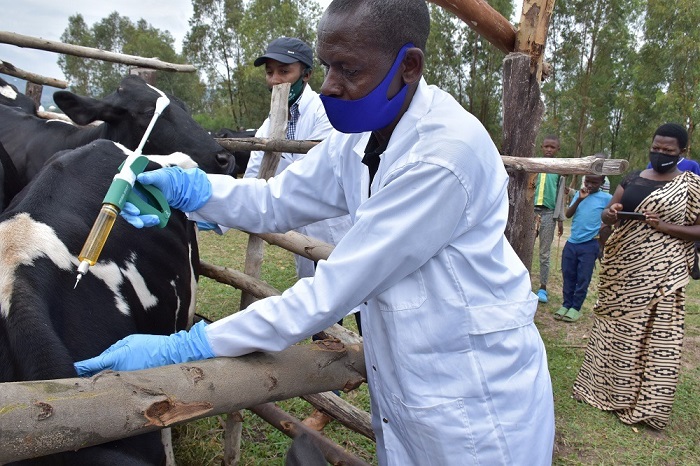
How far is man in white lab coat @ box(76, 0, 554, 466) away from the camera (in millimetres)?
1600

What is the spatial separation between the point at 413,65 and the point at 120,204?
1.00 m

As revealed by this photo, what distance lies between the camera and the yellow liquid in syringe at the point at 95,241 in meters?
1.59

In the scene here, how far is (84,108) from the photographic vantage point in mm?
4152

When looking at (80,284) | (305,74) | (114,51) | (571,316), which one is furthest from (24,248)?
(114,51)

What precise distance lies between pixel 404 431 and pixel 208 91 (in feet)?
139

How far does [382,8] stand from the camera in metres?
1.71

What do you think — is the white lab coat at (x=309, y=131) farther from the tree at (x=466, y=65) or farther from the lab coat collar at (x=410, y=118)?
the tree at (x=466, y=65)

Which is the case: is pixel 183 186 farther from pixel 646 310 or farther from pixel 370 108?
pixel 646 310

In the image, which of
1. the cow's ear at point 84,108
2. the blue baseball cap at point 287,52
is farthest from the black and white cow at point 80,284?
the blue baseball cap at point 287,52

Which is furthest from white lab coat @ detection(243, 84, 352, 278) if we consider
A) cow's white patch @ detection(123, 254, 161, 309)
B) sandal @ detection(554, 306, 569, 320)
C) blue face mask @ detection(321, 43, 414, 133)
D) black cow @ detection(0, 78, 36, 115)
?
sandal @ detection(554, 306, 569, 320)

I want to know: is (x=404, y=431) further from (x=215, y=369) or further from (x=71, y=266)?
(x=71, y=266)

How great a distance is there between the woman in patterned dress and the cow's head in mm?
3228

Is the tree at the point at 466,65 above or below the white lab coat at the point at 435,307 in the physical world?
above

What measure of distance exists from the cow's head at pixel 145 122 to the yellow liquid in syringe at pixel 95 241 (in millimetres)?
2104
